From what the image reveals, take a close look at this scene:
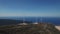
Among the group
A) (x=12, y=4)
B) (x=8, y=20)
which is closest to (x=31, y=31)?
(x=8, y=20)

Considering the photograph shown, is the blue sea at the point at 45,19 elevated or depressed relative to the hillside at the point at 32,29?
elevated

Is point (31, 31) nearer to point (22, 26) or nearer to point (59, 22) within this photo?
point (22, 26)

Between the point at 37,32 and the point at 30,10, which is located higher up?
the point at 30,10

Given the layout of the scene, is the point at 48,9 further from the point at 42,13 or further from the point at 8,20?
the point at 8,20

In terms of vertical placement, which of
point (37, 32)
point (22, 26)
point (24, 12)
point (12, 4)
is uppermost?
point (12, 4)

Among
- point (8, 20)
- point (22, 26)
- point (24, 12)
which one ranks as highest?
point (24, 12)

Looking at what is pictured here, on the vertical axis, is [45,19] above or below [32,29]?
above

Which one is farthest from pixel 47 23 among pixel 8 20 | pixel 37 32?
pixel 8 20

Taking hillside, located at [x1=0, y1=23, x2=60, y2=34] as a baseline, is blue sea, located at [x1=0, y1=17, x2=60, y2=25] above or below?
above

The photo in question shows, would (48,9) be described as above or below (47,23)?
above
